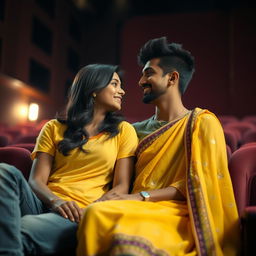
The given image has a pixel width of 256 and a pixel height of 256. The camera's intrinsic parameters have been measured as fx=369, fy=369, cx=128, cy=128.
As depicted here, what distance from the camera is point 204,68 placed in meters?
2.70

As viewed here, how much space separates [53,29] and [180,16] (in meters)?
0.98

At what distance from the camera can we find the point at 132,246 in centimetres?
41

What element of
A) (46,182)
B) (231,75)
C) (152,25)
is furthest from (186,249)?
(152,25)

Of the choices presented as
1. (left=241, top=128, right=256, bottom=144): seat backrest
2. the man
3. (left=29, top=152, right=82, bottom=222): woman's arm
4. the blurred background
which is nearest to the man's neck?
the man

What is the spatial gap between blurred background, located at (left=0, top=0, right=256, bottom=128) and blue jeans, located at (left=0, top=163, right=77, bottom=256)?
6.53 feet

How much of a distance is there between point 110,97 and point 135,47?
88.6 inches

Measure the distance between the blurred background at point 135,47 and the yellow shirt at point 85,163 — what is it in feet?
6.12

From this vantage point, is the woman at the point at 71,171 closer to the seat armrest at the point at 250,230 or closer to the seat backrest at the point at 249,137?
the seat armrest at the point at 250,230

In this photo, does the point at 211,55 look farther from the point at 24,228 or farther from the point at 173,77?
the point at 24,228

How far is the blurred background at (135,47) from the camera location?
8.12 feet

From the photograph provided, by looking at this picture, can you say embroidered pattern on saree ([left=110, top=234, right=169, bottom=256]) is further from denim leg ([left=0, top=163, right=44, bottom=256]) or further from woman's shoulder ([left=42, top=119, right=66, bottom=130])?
woman's shoulder ([left=42, top=119, right=66, bottom=130])

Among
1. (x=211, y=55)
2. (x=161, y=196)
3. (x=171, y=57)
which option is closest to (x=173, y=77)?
(x=171, y=57)

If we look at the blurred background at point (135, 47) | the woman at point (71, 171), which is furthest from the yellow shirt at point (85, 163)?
the blurred background at point (135, 47)

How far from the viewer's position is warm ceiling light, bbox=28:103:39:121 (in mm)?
2689
